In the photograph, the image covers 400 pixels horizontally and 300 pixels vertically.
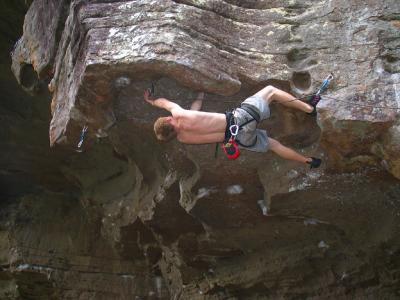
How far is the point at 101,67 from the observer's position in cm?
526

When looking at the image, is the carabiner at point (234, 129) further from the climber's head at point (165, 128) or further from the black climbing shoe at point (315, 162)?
the black climbing shoe at point (315, 162)

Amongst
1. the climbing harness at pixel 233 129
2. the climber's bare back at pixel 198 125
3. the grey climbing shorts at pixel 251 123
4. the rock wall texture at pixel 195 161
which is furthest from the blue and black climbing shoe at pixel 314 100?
the climber's bare back at pixel 198 125

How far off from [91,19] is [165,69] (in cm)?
131

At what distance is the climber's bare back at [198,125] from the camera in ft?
16.6

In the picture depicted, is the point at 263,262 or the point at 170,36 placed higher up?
the point at 170,36

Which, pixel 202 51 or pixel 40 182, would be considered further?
pixel 40 182

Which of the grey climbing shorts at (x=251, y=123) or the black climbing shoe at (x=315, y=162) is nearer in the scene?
the grey climbing shorts at (x=251, y=123)

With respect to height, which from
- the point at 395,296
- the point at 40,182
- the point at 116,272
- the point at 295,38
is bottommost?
the point at 116,272

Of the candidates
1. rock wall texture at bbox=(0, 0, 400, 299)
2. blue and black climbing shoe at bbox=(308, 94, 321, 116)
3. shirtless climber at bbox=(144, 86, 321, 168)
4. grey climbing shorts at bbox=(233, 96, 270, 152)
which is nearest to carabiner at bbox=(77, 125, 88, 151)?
rock wall texture at bbox=(0, 0, 400, 299)

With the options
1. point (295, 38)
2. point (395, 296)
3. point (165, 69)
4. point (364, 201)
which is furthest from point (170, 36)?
point (395, 296)

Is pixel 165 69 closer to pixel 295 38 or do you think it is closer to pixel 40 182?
pixel 295 38

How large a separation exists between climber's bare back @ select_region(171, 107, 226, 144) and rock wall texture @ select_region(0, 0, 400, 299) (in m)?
0.39

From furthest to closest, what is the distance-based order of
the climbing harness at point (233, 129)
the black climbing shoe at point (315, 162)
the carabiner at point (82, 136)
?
the carabiner at point (82, 136), the black climbing shoe at point (315, 162), the climbing harness at point (233, 129)

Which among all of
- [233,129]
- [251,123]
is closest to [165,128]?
[233,129]
